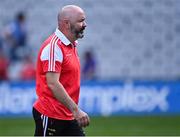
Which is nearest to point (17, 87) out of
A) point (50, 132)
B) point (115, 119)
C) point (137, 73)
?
point (115, 119)

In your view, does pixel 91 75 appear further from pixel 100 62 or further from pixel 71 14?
pixel 71 14

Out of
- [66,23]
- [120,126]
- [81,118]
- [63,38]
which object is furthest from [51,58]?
[120,126]

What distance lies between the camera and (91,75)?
23047mm

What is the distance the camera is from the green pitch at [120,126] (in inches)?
599

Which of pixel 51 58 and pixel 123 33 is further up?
pixel 123 33

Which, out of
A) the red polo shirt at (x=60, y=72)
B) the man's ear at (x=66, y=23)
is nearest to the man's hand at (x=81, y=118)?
the red polo shirt at (x=60, y=72)

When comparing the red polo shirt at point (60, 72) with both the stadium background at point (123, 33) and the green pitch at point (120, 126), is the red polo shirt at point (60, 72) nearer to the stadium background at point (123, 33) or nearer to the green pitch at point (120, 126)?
the green pitch at point (120, 126)

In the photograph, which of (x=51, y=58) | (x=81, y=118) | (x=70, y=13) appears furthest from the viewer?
(x=70, y=13)

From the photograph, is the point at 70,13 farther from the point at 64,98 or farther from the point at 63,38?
the point at 64,98

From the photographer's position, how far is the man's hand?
7859 millimetres

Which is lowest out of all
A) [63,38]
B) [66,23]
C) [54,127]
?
[54,127]

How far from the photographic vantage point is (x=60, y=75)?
825 centimetres

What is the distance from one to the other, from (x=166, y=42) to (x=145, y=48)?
732mm

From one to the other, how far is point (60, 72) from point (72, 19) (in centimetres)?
59
